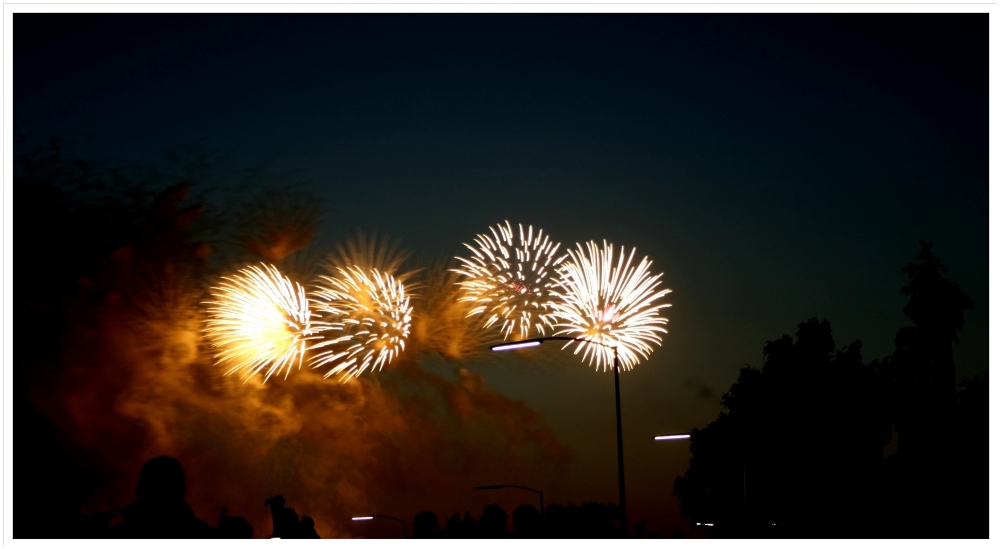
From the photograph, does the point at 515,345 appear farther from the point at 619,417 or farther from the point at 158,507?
the point at 158,507

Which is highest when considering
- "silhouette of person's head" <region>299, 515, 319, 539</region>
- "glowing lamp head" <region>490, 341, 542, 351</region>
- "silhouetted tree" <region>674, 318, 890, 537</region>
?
"glowing lamp head" <region>490, 341, 542, 351</region>

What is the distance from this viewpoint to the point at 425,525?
563 inches

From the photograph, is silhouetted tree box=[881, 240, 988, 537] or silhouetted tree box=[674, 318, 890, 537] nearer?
silhouetted tree box=[881, 240, 988, 537]

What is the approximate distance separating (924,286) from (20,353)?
160 feet

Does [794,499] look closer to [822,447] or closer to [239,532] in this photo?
[822,447]

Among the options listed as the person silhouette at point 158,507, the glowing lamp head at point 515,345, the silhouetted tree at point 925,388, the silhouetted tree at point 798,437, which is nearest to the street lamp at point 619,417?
the glowing lamp head at point 515,345

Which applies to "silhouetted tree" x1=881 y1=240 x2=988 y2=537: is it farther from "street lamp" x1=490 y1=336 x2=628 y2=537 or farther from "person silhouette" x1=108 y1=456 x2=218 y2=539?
"person silhouette" x1=108 y1=456 x2=218 y2=539

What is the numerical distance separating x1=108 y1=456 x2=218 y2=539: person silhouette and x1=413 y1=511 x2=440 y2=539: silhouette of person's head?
24.2 ft

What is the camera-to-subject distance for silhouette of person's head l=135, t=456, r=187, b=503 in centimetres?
702

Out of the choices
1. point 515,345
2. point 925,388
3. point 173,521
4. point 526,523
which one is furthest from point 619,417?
point 925,388

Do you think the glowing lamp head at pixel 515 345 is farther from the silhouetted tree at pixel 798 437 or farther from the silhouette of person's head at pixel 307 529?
the silhouetted tree at pixel 798 437

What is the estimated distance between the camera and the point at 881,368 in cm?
6994

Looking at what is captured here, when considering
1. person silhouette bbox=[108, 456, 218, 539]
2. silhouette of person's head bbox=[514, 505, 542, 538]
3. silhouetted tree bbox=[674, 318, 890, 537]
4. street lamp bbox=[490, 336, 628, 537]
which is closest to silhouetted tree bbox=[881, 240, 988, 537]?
silhouetted tree bbox=[674, 318, 890, 537]
